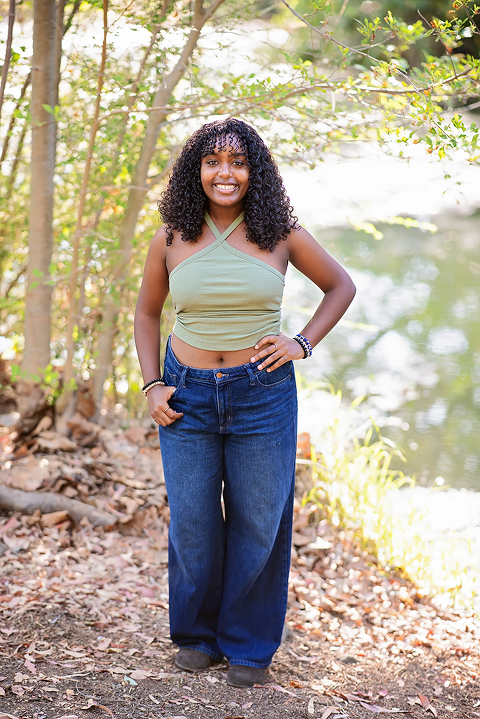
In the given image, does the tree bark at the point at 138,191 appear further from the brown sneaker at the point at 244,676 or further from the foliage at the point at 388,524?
the brown sneaker at the point at 244,676

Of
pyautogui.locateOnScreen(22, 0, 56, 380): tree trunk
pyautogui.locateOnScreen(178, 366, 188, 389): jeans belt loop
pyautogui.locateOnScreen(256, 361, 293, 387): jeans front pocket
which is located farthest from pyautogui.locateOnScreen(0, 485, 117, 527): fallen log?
pyautogui.locateOnScreen(256, 361, 293, 387): jeans front pocket

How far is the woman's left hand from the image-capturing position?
2.12 metres

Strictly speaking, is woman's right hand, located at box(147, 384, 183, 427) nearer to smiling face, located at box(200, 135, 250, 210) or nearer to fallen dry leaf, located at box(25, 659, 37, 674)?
smiling face, located at box(200, 135, 250, 210)

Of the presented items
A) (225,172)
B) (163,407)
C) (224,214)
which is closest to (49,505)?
(163,407)

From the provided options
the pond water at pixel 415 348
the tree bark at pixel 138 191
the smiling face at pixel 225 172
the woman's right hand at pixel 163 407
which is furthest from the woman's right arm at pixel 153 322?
the pond water at pixel 415 348

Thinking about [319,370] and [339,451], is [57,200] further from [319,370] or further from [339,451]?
[319,370]

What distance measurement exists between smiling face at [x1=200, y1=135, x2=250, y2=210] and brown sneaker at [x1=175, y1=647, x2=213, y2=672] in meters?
1.55

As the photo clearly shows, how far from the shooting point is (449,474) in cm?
501

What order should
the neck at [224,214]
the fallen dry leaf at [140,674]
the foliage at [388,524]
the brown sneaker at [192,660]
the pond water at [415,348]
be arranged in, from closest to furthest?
1. the neck at [224,214]
2. the fallen dry leaf at [140,674]
3. the brown sneaker at [192,660]
4. the foliage at [388,524]
5. the pond water at [415,348]

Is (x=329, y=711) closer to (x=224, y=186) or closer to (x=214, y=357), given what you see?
(x=214, y=357)

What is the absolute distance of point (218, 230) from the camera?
2160mm

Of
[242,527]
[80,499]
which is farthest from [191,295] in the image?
[80,499]

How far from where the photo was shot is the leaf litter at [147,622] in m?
2.26

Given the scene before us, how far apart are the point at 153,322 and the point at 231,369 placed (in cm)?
42
